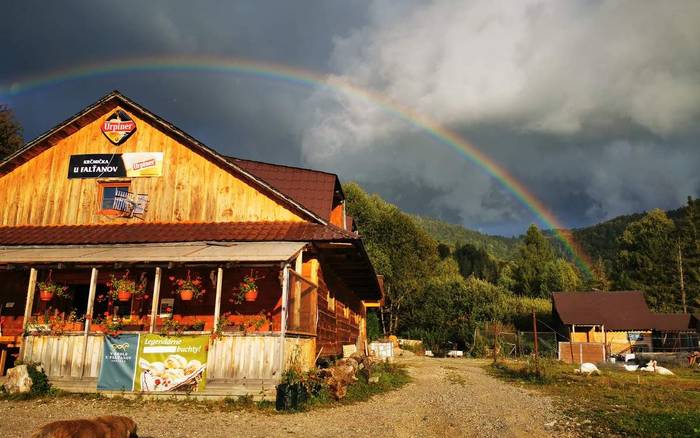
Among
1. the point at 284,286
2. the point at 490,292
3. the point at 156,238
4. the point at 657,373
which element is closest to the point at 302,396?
the point at 284,286

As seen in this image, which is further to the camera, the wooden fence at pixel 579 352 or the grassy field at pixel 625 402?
the wooden fence at pixel 579 352

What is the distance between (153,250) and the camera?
549 inches

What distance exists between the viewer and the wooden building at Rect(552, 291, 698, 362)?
38.6 meters

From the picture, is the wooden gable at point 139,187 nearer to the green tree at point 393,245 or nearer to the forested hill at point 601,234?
the green tree at point 393,245

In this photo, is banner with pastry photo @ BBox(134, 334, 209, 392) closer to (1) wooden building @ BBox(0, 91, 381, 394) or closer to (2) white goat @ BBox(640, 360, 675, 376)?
(1) wooden building @ BBox(0, 91, 381, 394)

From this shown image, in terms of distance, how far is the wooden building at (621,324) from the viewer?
38.6 meters

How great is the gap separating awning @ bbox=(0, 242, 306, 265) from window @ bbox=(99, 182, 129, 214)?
2053mm

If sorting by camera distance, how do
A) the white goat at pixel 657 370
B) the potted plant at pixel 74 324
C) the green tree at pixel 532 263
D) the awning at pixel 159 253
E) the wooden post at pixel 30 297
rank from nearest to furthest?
1. the awning at pixel 159 253
2. the wooden post at pixel 30 297
3. the potted plant at pixel 74 324
4. the white goat at pixel 657 370
5. the green tree at pixel 532 263

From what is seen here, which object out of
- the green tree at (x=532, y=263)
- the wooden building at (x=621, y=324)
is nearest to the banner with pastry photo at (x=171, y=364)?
the wooden building at (x=621, y=324)

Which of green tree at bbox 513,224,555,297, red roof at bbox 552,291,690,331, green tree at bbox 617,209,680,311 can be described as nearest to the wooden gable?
red roof at bbox 552,291,690,331

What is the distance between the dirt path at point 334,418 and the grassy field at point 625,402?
905 millimetres

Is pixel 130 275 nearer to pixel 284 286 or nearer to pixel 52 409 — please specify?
pixel 52 409

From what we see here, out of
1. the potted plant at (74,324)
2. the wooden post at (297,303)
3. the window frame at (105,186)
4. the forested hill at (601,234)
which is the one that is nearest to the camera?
the wooden post at (297,303)

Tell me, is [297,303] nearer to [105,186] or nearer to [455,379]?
[105,186]
